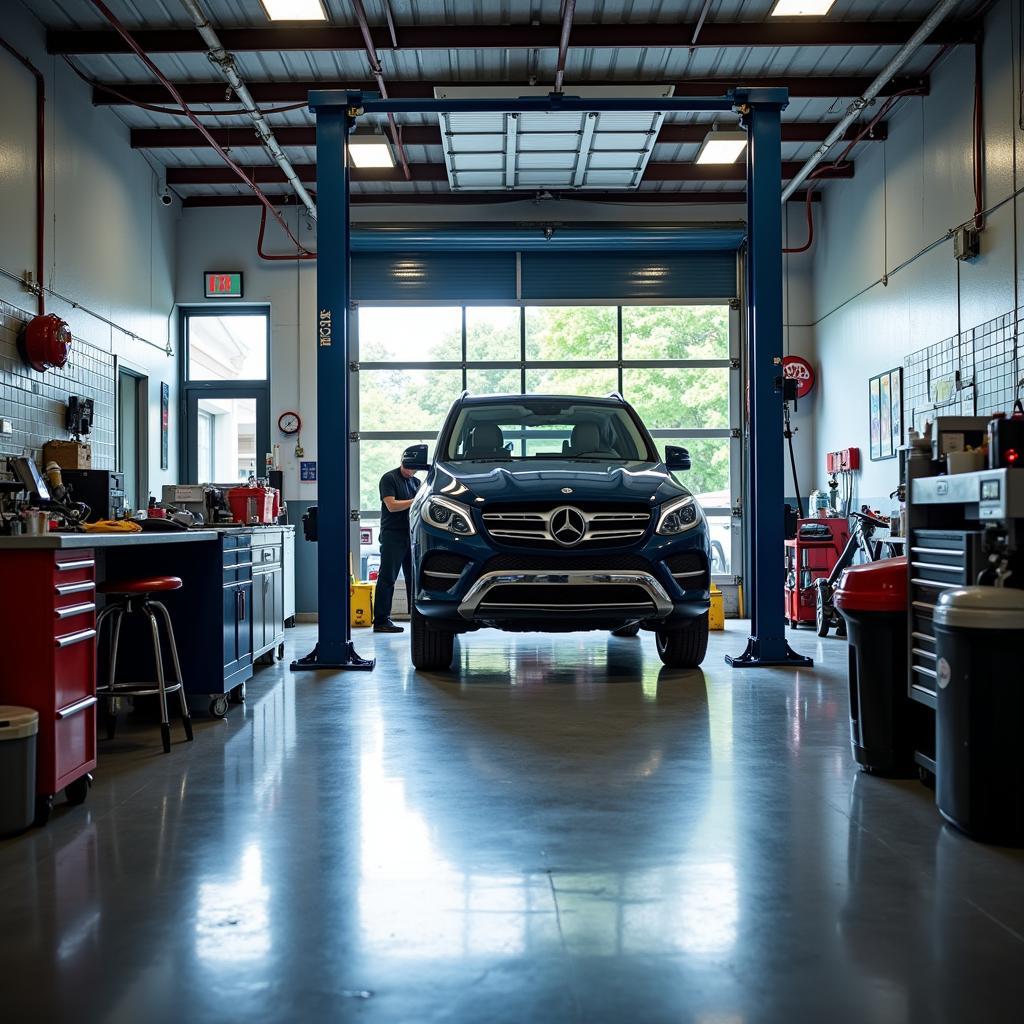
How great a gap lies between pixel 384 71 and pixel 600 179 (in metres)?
2.69

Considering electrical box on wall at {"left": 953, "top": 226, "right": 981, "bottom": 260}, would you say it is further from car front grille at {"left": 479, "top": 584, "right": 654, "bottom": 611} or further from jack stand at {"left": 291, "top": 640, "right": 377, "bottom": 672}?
jack stand at {"left": 291, "top": 640, "right": 377, "bottom": 672}

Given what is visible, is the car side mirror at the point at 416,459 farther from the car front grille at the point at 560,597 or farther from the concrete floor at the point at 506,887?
the concrete floor at the point at 506,887

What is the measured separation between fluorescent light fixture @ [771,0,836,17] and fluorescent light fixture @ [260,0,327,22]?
3253mm

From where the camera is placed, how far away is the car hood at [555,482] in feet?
16.3

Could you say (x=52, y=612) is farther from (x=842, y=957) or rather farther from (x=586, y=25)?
(x=586, y=25)

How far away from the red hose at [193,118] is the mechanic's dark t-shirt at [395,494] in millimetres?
3276

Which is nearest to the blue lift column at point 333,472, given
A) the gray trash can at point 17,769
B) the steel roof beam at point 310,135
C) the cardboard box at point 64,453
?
the cardboard box at point 64,453


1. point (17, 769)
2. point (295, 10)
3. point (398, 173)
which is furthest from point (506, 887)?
point (398, 173)

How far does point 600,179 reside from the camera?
31.9 ft

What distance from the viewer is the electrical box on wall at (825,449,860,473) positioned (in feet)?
30.3

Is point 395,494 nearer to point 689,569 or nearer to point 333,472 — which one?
point 333,472

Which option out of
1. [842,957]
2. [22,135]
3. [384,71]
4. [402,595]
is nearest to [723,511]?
[402,595]

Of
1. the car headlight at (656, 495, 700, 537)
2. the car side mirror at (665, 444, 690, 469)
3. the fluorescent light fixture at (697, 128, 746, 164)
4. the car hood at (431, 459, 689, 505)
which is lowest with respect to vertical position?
the car headlight at (656, 495, 700, 537)

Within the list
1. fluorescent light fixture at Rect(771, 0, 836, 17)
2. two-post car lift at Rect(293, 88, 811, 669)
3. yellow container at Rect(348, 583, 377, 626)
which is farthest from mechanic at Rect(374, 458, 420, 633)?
fluorescent light fixture at Rect(771, 0, 836, 17)
